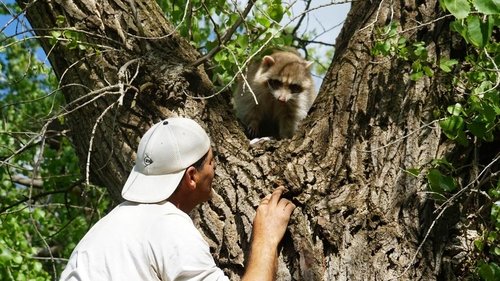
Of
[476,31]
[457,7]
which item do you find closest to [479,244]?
[476,31]

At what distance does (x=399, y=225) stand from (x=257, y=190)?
0.78m

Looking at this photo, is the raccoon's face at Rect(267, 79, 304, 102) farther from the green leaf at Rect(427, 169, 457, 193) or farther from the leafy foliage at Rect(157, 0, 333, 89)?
the green leaf at Rect(427, 169, 457, 193)

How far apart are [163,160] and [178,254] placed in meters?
0.60

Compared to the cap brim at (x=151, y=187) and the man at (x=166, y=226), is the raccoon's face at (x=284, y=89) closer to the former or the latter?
the man at (x=166, y=226)

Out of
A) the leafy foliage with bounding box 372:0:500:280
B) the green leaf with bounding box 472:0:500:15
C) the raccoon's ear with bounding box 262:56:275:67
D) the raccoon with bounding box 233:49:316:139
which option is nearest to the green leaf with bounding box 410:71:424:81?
the leafy foliage with bounding box 372:0:500:280

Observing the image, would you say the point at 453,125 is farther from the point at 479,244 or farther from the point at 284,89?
the point at 284,89

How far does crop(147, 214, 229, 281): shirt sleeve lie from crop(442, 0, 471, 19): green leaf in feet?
4.69

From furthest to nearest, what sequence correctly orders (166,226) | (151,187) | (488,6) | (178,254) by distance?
(151,187) → (166,226) → (178,254) → (488,6)

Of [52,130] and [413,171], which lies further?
[52,130]

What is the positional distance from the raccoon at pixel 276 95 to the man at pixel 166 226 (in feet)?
9.42

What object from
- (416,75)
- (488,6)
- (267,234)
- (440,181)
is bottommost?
(440,181)

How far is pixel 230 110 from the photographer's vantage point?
4973 millimetres

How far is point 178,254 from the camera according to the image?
347 centimetres

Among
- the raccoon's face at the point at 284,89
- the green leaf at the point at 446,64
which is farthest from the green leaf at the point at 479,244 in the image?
the raccoon's face at the point at 284,89
